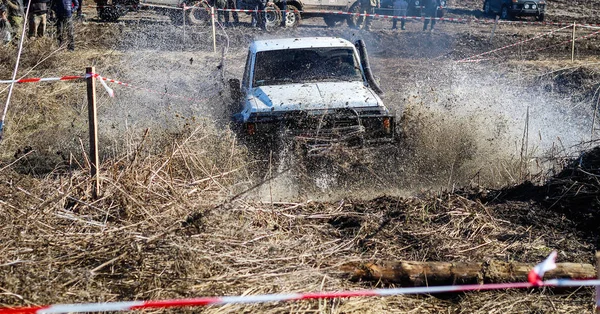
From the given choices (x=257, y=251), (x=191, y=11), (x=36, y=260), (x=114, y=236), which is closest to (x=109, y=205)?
(x=114, y=236)

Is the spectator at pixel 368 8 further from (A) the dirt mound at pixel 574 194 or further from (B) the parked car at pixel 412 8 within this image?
(A) the dirt mound at pixel 574 194

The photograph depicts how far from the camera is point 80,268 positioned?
415cm

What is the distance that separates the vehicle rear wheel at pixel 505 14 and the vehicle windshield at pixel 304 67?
18.8 meters

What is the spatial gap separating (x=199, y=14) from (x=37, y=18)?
297 inches

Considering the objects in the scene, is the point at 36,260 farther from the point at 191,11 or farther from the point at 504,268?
the point at 191,11

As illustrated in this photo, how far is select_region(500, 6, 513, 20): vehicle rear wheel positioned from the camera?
83.0 ft

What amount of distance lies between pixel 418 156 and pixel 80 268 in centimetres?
505

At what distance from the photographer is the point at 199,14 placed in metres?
21.5

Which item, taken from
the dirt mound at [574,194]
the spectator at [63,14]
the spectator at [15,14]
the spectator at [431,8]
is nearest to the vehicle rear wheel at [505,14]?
the spectator at [431,8]

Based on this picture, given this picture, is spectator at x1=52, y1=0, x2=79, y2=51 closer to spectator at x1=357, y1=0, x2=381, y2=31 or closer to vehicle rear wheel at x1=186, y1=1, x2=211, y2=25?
vehicle rear wheel at x1=186, y1=1, x2=211, y2=25

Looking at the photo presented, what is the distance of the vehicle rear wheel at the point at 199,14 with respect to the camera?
2061 cm

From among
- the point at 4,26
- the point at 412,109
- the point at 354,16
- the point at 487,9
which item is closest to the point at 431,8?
the point at 354,16

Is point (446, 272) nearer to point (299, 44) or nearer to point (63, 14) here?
point (299, 44)

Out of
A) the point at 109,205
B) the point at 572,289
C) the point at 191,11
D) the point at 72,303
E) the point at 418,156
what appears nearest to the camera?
the point at 72,303
